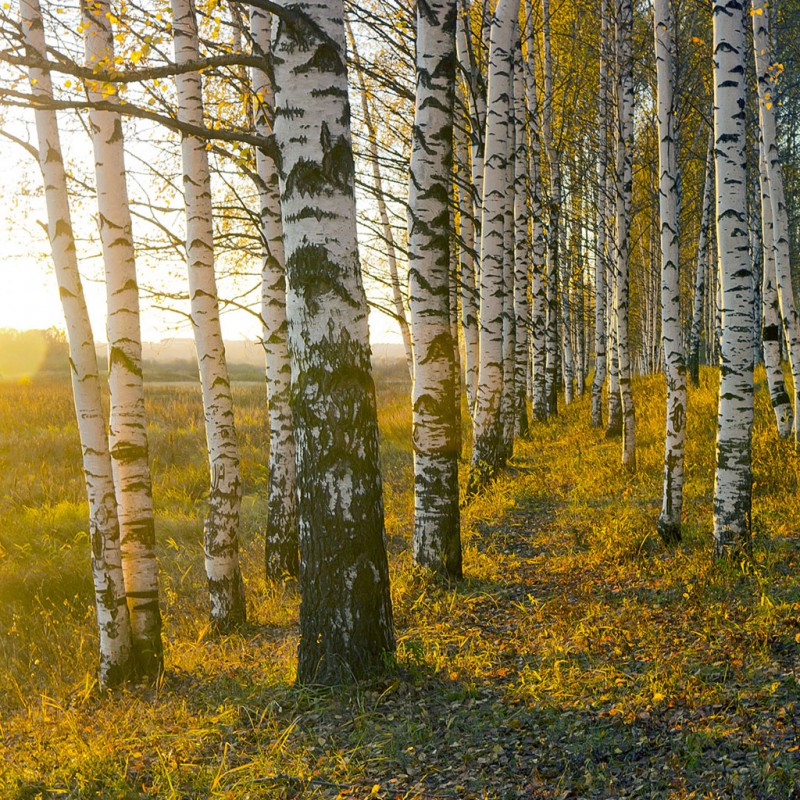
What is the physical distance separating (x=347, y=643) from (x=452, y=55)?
4.88 m

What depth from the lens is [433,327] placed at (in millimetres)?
5805

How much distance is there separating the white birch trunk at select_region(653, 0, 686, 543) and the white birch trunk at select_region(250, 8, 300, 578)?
359cm

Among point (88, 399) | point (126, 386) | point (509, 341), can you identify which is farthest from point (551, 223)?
point (88, 399)

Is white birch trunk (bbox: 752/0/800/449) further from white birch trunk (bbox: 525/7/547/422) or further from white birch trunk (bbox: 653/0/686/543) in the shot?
white birch trunk (bbox: 525/7/547/422)

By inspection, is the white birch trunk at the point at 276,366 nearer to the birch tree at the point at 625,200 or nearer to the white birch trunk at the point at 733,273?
the white birch trunk at the point at 733,273

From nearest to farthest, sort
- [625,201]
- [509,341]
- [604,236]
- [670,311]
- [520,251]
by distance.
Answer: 1. [670,311]
2. [625,201]
3. [509,341]
4. [520,251]
5. [604,236]

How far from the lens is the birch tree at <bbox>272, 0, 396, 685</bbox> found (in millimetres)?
3791

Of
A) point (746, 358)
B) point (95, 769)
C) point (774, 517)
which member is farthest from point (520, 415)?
point (95, 769)

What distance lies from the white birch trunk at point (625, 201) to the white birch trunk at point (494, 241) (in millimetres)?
1825

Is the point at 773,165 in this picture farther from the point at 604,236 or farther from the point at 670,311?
the point at 604,236

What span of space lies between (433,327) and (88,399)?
9.30 feet

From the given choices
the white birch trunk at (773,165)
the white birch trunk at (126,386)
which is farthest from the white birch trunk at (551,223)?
the white birch trunk at (126,386)

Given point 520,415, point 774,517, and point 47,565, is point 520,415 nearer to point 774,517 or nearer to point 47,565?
point 774,517

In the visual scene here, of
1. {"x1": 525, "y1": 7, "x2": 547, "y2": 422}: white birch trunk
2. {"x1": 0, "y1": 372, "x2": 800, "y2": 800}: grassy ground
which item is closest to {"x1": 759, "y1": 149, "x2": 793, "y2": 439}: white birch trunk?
{"x1": 0, "y1": 372, "x2": 800, "y2": 800}: grassy ground
